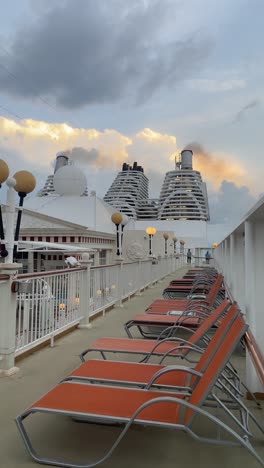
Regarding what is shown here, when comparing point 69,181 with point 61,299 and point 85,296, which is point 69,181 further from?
point 61,299

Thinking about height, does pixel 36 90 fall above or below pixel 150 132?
below

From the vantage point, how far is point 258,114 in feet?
25.0

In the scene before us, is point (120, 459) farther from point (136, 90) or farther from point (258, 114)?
point (136, 90)

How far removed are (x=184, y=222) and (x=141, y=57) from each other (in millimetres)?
41752

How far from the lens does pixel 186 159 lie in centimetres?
11119

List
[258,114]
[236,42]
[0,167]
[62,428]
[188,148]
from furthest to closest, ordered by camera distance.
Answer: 1. [188,148]
2. [236,42]
3. [258,114]
4. [0,167]
5. [62,428]

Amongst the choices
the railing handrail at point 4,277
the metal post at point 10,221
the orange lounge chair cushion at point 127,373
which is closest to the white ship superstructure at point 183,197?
the metal post at point 10,221

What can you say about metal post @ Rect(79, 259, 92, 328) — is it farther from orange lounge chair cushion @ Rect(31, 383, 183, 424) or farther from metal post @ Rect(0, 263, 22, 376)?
orange lounge chair cushion @ Rect(31, 383, 183, 424)

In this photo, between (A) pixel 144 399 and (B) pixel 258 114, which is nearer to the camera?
(A) pixel 144 399

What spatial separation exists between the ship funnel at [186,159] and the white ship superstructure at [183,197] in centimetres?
524

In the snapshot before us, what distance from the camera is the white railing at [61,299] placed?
15.0 feet

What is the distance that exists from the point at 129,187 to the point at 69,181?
9539cm

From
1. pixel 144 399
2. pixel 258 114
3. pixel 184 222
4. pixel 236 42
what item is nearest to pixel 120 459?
pixel 144 399

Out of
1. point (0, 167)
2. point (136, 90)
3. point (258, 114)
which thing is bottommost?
point (0, 167)
